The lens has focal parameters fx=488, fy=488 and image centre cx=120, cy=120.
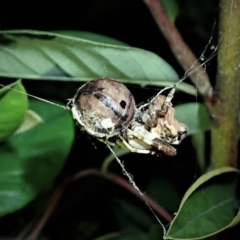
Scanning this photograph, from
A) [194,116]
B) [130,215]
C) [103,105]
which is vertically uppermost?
[103,105]

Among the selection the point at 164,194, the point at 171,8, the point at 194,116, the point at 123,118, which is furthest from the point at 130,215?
the point at 123,118

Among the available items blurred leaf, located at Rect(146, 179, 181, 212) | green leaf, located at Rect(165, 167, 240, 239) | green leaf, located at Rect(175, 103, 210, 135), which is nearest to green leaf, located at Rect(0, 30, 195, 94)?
green leaf, located at Rect(175, 103, 210, 135)

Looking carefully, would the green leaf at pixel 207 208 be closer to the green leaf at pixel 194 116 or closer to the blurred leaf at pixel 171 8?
the green leaf at pixel 194 116

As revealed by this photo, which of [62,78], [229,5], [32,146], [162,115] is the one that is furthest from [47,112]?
[229,5]

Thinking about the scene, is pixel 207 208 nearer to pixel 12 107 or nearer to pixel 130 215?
pixel 12 107

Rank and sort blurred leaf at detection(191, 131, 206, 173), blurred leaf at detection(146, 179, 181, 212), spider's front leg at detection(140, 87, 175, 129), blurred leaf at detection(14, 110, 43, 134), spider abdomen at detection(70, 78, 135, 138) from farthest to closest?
1. blurred leaf at detection(146, 179, 181, 212)
2. blurred leaf at detection(191, 131, 206, 173)
3. blurred leaf at detection(14, 110, 43, 134)
4. spider's front leg at detection(140, 87, 175, 129)
5. spider abdomen at detection(70, 78, 135, 138)

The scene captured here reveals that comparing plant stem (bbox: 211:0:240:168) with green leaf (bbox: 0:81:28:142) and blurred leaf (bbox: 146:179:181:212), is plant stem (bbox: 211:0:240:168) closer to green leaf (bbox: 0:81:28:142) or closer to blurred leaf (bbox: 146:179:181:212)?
green leaf (bbox: 0:81:28:142)
